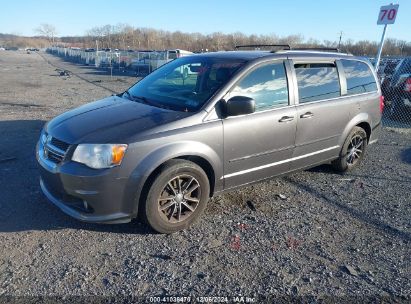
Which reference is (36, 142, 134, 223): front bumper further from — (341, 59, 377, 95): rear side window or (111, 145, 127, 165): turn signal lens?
(341, 59, 377, 95): rear side window

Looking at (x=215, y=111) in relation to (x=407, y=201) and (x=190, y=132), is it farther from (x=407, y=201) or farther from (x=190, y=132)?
(x=407, y=201)

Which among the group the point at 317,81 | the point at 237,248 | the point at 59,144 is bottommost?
the point at 237,248

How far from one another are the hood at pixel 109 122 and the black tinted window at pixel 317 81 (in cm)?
175

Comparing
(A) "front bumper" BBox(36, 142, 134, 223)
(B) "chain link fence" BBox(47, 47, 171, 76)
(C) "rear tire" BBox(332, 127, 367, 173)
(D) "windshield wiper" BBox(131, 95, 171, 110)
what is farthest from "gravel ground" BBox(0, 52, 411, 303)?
(B) "chain link fence" BBox(47, 47, 171, 76)

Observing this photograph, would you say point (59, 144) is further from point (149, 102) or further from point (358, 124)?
point (358, 124)

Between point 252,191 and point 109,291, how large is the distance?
8.30ft

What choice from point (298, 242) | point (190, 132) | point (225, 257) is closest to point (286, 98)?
point (190, 132)

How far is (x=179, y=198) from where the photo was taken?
12.3 ft

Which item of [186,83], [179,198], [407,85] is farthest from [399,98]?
[179,198]

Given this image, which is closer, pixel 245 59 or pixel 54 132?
pixel 54 132

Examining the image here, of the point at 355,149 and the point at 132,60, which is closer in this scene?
the point at 355,149

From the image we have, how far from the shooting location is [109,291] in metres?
2.85

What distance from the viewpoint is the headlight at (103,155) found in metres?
3.28

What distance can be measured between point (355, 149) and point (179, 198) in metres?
3.41
